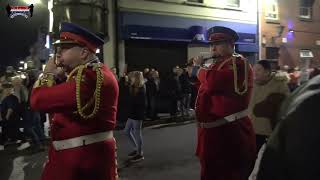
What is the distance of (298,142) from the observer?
127 centimetres

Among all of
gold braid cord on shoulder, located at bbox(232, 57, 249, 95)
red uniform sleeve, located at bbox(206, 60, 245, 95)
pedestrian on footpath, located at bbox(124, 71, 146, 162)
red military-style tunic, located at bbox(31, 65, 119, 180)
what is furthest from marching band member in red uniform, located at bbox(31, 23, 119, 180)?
pedestrian on footpath, located at bbox(124, 71, 146, 162)

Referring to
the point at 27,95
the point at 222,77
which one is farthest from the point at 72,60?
the point at 27,95

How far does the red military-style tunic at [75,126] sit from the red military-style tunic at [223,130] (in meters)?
1.40

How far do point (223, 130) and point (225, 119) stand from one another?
0.10m

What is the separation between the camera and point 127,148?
37.7 ft

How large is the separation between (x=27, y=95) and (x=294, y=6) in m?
18.6

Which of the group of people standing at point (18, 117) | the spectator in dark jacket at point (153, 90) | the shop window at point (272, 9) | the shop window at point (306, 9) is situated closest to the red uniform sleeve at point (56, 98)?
the group of people standing at point (18, 117)

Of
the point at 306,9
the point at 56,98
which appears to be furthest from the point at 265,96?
the point at 306,9

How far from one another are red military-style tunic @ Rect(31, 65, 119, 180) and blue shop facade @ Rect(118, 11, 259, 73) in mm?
16180

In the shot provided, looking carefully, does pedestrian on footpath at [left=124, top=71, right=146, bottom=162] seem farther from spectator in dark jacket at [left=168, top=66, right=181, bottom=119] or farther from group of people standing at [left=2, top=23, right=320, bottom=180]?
spectator in dark jacket at [left=168, top=66, right=181, bottom=119]

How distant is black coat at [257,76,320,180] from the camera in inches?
Answer: 49.8

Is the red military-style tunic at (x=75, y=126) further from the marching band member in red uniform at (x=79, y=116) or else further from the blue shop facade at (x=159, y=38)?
the blue shop facade at (x=159, y=38)

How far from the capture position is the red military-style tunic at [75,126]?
138 inches

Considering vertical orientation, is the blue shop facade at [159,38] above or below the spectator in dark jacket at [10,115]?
above
